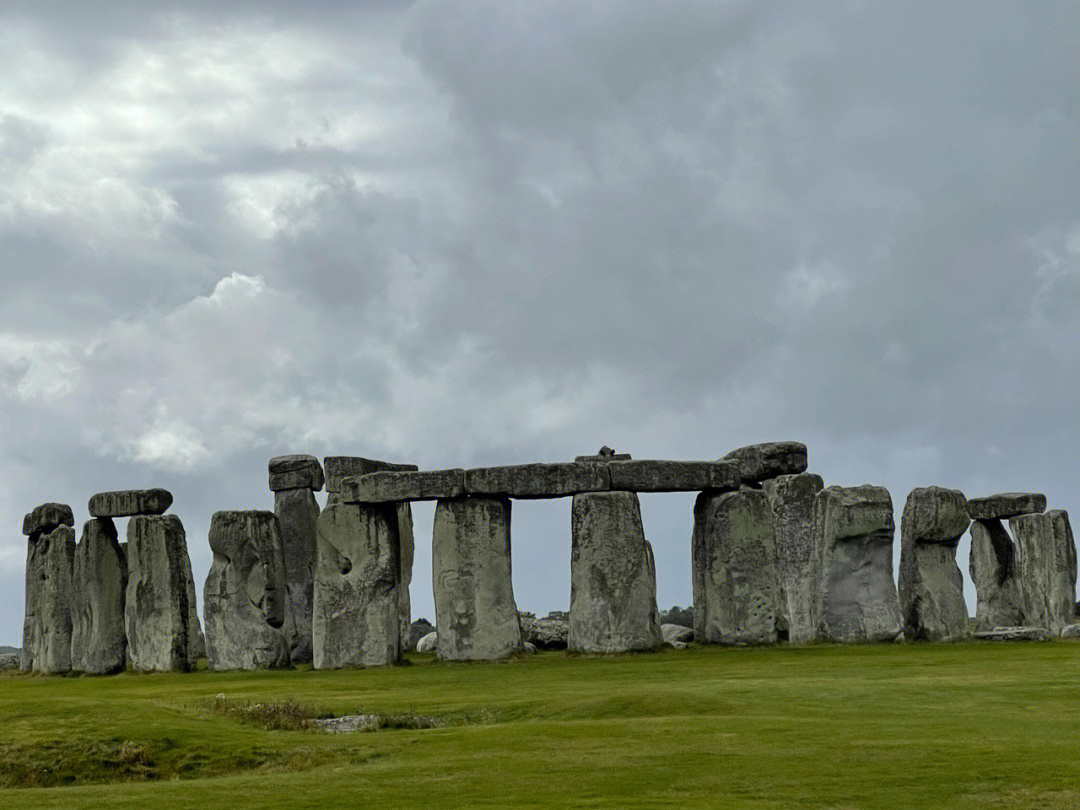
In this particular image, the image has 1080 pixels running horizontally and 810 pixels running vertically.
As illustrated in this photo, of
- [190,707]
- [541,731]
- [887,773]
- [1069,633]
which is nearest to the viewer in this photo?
[887,773]

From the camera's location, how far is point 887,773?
40.5 feet

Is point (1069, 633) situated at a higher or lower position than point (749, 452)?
lower

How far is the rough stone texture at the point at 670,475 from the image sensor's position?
82.4ft

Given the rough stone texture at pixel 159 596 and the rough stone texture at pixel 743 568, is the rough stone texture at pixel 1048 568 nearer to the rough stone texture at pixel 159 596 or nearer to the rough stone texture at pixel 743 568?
the rough stone texture at pixel 743 568

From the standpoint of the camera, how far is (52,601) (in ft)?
95.5

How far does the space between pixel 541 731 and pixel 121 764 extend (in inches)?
150

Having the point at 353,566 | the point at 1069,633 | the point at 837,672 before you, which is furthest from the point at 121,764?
the point at 1069,633

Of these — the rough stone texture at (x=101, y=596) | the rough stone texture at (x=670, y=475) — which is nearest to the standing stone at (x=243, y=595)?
the rough stone texture at (x=101, y=596)

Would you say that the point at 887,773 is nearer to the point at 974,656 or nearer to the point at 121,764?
the point at 121,764

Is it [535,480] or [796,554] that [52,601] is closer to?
[535,480]

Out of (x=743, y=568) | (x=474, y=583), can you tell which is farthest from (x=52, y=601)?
(x=743, y=568)

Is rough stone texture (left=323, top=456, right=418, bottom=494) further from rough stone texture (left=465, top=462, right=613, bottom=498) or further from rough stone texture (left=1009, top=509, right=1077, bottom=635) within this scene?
rough stone texture (left=1009, top=509, right=1077, bottom=635)

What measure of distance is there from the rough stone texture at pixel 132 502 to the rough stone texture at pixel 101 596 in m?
0.62

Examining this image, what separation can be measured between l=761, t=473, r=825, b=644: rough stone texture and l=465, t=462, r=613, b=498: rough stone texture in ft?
10.5
